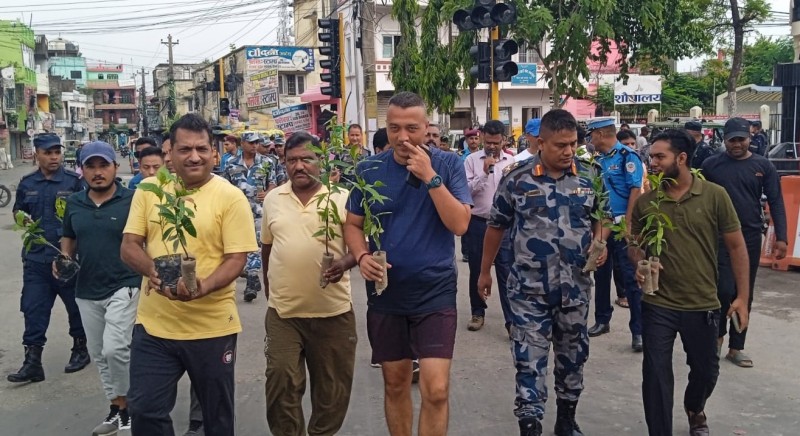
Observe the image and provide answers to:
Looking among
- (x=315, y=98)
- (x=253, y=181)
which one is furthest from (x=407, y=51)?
(x=315, y=98)

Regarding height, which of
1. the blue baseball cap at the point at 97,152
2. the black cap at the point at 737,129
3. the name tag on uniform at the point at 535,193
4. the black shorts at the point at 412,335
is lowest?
the black shorts at the point at 412,335

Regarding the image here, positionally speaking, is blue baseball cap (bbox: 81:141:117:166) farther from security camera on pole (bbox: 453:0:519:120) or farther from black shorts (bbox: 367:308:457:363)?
security camera on pole (bbox: 453:0:519:120)

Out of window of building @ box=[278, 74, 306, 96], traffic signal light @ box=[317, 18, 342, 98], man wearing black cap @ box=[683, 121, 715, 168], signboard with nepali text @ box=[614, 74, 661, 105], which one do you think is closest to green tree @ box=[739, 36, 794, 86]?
signboard with nepali text @ box=[614, 74, 661, 105]

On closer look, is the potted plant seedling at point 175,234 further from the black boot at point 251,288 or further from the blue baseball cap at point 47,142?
the black boot at point 251,288

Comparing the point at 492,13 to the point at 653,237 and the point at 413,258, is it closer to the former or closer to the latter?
the point at 653,237

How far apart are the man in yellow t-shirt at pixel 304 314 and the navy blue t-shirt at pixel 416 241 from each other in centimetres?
36

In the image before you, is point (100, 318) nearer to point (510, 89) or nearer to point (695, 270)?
point (695, 270)

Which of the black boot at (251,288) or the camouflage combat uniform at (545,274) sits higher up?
the camouflage combat uniform at (545,274)

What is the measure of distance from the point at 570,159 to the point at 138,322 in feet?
8.43

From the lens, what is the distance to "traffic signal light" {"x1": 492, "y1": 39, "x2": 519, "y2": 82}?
438 inches

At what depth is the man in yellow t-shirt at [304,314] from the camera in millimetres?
4258

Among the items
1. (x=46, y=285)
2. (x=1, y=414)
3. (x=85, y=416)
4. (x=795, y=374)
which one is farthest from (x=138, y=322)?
(x=795, y=374)

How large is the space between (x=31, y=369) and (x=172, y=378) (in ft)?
10.5

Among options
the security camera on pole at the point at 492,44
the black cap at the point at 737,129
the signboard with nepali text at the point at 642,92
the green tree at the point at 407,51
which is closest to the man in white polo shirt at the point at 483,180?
the black cap at the point at 737,129
